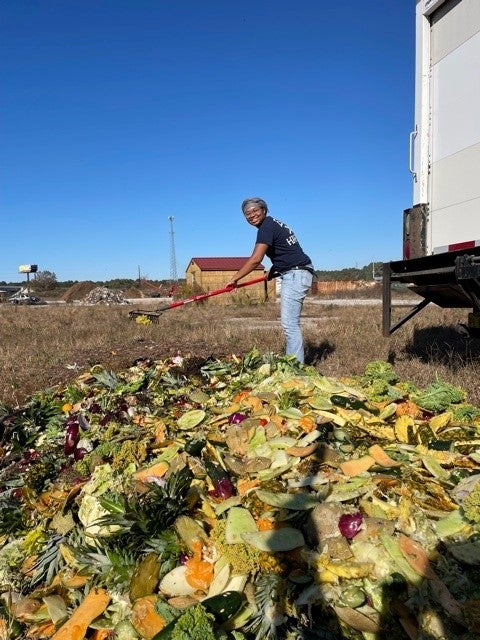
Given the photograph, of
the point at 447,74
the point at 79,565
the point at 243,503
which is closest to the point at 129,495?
the point at 79,565

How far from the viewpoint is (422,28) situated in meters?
5.01

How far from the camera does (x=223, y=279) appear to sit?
2692 cm

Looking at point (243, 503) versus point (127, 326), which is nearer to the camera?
point (243, 503)

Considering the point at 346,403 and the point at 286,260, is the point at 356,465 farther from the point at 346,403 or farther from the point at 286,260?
the point at 286,260

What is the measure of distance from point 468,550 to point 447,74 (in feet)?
15.1

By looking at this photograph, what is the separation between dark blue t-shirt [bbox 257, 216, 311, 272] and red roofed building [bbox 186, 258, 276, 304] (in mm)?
18000

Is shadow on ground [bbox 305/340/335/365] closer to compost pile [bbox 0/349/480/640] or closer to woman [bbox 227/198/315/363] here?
woman [bbox 227/198/315/363]

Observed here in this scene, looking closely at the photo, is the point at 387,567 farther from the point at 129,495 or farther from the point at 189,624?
the point at 129,495

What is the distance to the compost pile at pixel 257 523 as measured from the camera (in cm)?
178

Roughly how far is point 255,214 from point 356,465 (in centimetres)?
332

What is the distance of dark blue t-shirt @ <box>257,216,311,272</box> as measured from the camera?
4988 millimetres

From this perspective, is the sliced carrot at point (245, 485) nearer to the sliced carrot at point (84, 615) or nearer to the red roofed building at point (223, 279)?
the sliced carrot at point (84, 615)

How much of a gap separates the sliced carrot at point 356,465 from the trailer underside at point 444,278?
2.39m

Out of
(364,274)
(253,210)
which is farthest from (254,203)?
(364,274)
